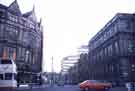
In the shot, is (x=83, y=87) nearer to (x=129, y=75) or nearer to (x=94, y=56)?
(x=129, y=75)

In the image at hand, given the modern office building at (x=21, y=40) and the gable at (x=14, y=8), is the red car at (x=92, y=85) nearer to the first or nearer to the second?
the modern office building at (x=21, y=40)

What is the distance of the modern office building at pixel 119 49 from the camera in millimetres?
47444

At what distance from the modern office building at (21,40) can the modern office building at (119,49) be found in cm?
1723

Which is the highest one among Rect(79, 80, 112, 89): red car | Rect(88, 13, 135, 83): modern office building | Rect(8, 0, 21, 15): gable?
Rect(8, 0, 21, 15): gable

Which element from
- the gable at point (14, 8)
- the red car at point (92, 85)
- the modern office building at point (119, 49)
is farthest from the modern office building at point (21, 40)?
the red car at point (92, 85)

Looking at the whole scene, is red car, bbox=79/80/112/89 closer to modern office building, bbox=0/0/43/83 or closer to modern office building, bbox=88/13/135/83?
modern office building, bbox=88/13/135/83

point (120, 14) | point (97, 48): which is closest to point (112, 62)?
point (120, 14)

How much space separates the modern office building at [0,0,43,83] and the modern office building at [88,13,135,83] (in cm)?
1723

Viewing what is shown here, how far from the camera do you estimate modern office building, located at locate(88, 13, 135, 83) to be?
47444 millimetres

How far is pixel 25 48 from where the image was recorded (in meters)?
55.1

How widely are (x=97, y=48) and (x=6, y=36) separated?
28092mm

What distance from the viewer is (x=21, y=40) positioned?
2119 inches

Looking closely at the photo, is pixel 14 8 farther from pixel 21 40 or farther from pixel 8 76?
pixel 8 76

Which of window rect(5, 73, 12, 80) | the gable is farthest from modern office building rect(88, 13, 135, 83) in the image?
window rect(5, 73, 12, 80)
